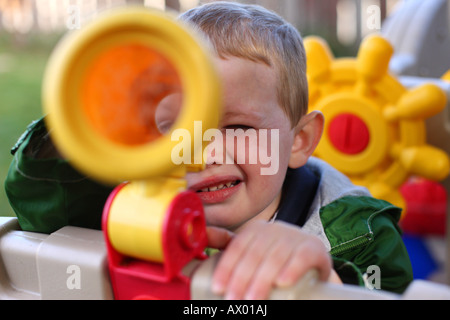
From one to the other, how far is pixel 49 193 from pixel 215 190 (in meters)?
0.23

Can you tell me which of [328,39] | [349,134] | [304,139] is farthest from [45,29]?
[304,139]

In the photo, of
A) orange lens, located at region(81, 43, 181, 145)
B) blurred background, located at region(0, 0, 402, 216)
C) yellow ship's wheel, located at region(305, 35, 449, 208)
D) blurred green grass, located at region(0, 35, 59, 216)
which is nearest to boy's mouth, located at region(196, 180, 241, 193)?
orange lens, located at region(81, 43, 181, 145)

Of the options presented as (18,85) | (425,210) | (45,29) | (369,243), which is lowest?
(425,210)

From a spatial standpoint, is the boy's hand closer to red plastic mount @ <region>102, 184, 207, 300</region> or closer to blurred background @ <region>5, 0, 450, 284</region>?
red plastic mount @ <region>102, 184, 207, 300</region>

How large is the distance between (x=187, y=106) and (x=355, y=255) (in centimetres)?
54

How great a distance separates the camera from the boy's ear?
858mm

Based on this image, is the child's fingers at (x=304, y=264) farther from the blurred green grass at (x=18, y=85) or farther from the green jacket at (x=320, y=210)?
the blurred green grass at (x=18, y=85)

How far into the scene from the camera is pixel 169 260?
385 mm

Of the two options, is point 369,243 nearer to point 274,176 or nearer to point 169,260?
point 274,176

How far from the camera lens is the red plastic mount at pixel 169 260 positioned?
1.24ft

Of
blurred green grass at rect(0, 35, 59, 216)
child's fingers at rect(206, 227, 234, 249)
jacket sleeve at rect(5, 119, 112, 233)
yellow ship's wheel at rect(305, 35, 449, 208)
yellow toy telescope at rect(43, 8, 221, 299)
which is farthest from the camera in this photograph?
blurred green grass at rect(0, 35, 59, 216)

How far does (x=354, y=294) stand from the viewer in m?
0.38

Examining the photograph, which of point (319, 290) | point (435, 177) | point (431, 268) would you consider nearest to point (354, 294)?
point (319, 290)
